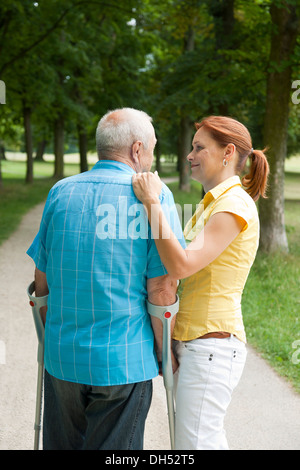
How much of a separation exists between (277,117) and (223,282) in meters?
8.31

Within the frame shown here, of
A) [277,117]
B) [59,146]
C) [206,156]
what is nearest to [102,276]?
[206,156]

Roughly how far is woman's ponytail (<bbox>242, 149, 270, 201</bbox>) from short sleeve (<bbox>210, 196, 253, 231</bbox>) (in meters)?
0.33

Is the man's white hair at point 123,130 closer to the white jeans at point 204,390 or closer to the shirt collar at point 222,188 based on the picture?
the shirt collar at point 222,188

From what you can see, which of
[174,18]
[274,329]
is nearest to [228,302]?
[274,329]

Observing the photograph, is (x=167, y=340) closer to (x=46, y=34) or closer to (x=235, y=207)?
(x=235, y=207)

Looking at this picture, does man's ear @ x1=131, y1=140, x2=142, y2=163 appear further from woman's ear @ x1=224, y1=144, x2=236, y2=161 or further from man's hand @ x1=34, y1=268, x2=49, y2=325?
man's hand @ x1=34, y1=268, x2=49, y2=325

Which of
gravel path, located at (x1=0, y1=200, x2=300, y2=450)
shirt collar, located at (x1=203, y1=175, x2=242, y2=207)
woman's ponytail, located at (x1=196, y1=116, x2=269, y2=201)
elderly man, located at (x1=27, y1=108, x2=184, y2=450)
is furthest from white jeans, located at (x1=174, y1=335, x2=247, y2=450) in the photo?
gravel path, located at (x1=0, y1=200, x2=300, y2=450)

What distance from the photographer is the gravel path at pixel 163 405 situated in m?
3.68

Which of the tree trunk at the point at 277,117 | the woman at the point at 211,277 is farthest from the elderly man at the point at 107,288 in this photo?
the tree trunk at the point at 277,117

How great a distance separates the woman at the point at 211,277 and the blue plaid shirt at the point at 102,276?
0.10 meters

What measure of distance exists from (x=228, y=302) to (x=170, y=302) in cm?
26

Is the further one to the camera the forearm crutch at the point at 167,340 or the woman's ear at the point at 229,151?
the woman's ear at the point at 229,151

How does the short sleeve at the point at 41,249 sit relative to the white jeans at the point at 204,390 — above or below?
above

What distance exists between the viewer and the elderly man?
2217 millimetres
